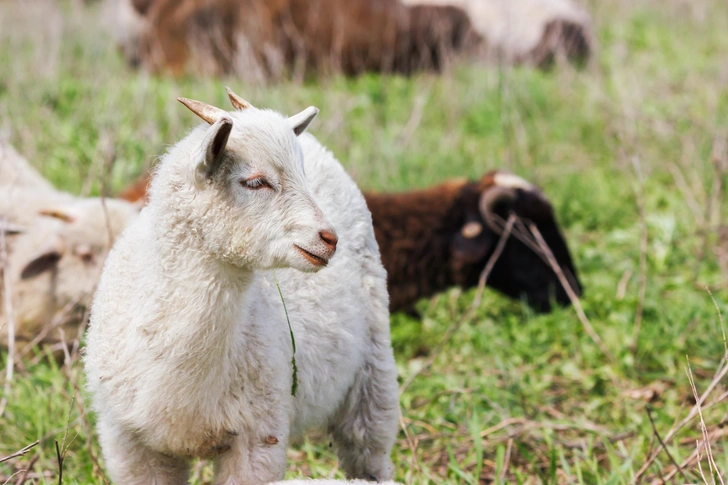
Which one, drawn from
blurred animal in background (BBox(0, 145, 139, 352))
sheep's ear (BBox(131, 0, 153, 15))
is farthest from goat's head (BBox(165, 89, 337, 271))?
sheep's ear (BBox(131, 0, 153, 15))

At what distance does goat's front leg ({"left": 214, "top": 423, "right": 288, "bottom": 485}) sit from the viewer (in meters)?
2.62

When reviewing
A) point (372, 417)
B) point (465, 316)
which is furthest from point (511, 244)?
point (372, 417)

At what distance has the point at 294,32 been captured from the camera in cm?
1042

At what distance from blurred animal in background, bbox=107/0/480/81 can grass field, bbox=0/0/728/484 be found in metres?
0.53

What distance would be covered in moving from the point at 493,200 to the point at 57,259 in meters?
3.10

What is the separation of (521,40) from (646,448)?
26.1ft

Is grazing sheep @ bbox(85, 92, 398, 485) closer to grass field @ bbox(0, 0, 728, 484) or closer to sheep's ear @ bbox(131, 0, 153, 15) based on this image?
grass field @ bbox(0, 0, 728, 484)

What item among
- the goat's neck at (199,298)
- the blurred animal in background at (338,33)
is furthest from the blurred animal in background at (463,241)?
the blurred animal in background at (338,33)

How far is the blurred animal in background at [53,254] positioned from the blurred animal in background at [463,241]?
27.5 inches

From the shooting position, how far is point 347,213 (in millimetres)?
3283

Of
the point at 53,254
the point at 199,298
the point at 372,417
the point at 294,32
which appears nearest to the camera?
the point at 199,298

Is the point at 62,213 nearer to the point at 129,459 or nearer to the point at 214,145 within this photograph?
the point at 129,459

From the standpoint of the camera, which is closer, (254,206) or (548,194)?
(254,206)

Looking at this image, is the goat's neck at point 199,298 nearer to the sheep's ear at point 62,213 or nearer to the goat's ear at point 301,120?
the goat's ear at point 301,120
